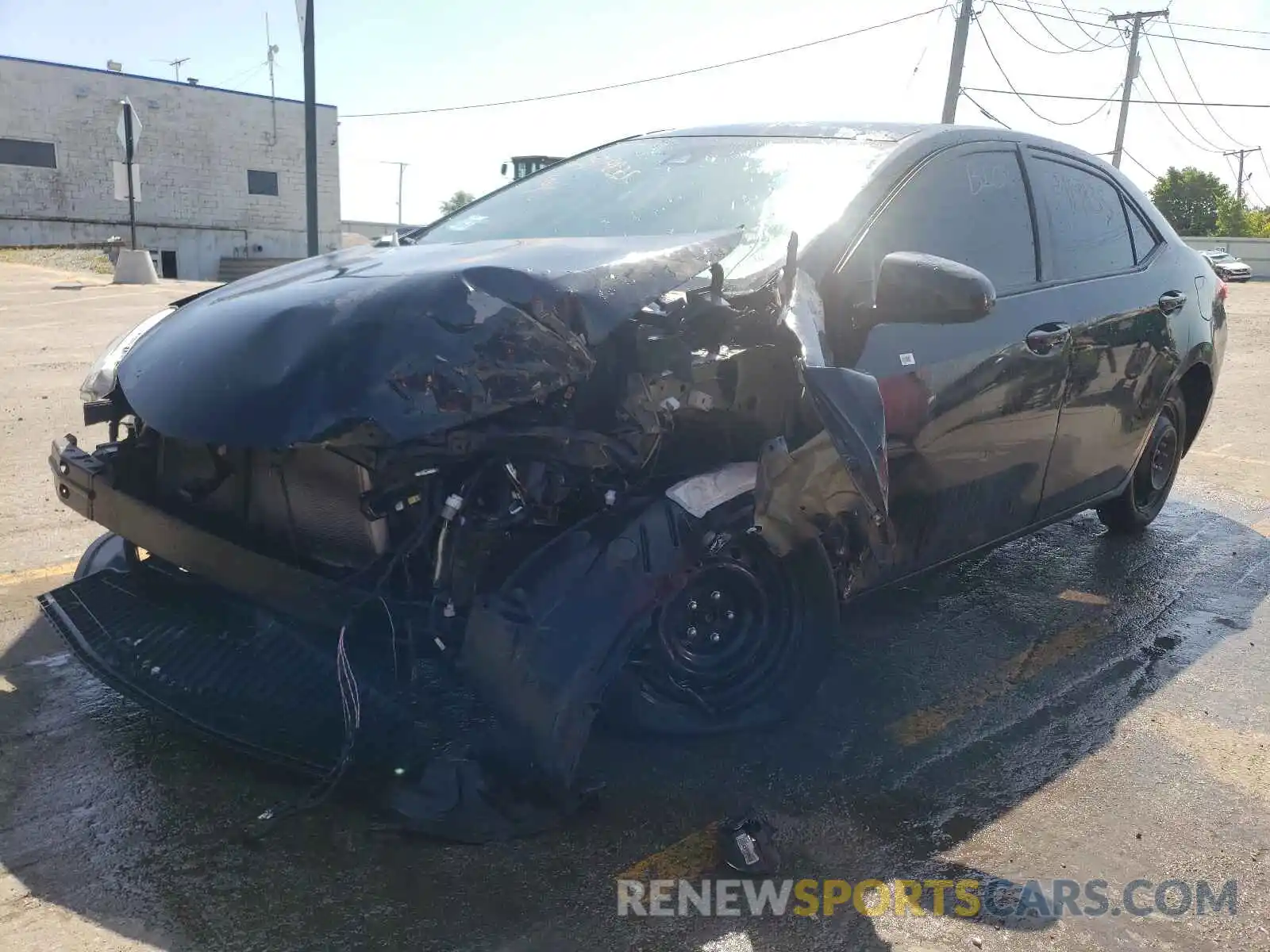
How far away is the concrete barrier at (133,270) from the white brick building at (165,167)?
16479mm

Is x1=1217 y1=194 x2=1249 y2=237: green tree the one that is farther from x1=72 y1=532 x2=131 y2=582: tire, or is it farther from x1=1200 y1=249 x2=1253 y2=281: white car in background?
x1=72 y1=532 x2=131 y2=582: tire

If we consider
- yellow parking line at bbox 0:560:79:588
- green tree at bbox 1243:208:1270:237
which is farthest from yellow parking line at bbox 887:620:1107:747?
green tree at bbox 1243:208:1270:237

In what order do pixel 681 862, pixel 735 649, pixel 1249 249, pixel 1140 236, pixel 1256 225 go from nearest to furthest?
pixel 681 862, pixel 735 649, pixel 1140 236, pixel 1249 249, pixel 1256 225

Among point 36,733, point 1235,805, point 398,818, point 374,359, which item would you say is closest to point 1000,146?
point 1235,805

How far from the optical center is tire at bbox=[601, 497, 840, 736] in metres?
2.90

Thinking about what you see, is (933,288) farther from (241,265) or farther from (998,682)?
(241,265)

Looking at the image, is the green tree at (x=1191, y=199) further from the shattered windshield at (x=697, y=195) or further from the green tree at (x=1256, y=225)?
the shattered windshield at (x=697, y=195)

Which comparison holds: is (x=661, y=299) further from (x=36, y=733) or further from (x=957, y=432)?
(x=36, y=733)

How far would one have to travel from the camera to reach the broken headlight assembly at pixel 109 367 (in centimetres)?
326

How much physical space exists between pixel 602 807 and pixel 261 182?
4202 cm

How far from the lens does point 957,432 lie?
338 cm

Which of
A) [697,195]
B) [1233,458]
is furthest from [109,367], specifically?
[1233,458]

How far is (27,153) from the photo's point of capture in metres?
35.0

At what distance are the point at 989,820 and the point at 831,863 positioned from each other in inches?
20.5
